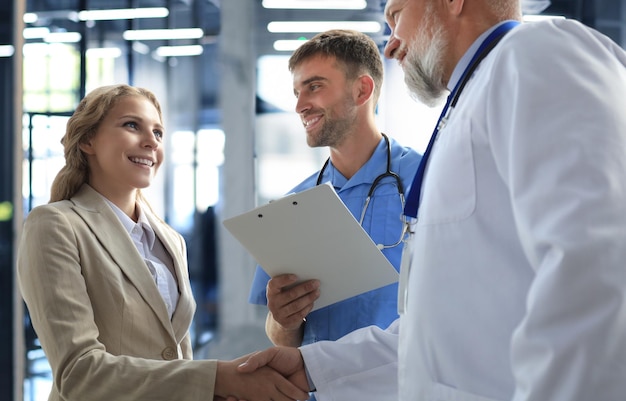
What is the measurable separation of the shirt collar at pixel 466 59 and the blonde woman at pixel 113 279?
0.91m

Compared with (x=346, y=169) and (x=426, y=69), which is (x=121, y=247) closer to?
(x=346, y=169)

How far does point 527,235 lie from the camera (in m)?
0.89

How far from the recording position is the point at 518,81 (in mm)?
931

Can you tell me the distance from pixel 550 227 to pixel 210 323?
4009 mm

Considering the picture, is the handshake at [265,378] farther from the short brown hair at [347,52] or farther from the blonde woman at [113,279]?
the short brown hair at [347,52]

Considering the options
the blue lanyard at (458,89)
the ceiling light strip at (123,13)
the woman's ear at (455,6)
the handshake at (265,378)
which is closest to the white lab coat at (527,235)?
the blue lanyard at (458,89)

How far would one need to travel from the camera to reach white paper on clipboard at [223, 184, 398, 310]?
1.60m

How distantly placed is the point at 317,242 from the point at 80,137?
30.4 inches

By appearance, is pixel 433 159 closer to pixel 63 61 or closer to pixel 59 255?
pixel 59 255

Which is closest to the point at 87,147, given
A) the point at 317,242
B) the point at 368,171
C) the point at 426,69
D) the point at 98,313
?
the point at 98,313

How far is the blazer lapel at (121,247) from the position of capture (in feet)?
5.71

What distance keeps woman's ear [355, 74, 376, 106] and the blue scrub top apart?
0.22 meters

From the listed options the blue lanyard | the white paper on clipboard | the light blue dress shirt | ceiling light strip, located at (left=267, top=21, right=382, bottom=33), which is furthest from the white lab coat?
ceiling light strip, located at (left=267, top=21, right=382, bottom=33)

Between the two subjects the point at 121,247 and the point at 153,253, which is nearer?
the point at 121,247
